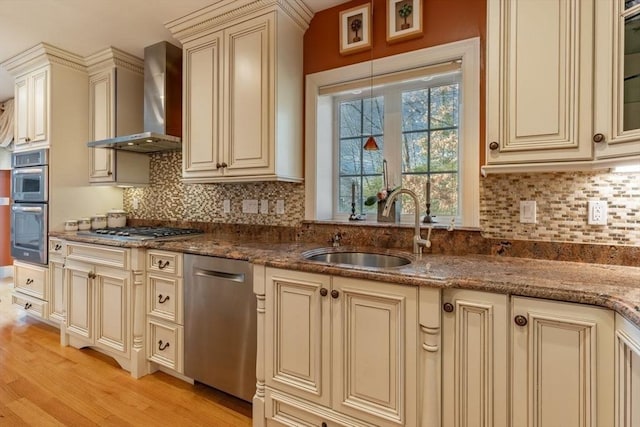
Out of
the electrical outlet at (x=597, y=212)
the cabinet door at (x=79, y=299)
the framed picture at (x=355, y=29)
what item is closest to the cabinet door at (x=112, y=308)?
the cabinet door at (x=79, y=299)

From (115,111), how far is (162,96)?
2.01 ft

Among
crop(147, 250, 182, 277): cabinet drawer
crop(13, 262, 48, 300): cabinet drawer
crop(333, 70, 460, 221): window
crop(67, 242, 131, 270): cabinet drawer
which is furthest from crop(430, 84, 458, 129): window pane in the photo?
crop(13, 262, 48, 300): cabinet drawer

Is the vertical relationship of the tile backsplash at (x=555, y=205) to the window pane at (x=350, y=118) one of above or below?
below

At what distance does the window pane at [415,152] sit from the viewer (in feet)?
6.99

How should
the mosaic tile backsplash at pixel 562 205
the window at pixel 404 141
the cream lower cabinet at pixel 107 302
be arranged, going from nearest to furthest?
the mosaic tile backsplash at pixel 562 205 → the window at pixel 404 141 → the cream lower cabinet at pixel 107 302

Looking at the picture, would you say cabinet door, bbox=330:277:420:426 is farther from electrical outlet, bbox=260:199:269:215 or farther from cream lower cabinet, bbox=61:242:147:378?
cream lower cabinet, bbox=61:242:147:378

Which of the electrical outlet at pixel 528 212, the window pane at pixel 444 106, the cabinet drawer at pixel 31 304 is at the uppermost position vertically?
the window pane at pixel 444 106

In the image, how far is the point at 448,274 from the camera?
1336 mm

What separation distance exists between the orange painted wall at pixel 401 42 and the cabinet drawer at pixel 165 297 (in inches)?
67.6

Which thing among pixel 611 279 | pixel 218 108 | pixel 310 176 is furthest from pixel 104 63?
pixel 611 279

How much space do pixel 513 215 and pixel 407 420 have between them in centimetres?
111

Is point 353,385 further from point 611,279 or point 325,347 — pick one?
point 611,279

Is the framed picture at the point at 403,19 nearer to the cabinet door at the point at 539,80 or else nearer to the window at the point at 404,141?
the window at the point at 404,141

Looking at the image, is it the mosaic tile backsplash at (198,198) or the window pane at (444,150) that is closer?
the window pane at (444,150)
